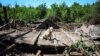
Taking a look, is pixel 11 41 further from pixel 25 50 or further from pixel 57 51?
pixel 57 51

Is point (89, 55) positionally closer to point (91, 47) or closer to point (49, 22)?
point (91, 47)

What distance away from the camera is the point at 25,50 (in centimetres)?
762

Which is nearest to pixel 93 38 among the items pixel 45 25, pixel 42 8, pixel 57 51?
pixel 57 51

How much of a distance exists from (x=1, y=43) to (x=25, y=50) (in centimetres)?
102

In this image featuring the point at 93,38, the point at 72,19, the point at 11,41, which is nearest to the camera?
the point at 11,41

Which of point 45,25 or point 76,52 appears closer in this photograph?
point 76,52

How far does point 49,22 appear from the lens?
34.0 m

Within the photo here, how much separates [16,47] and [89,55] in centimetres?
295

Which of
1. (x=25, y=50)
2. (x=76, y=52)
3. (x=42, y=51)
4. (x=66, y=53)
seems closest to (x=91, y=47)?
(x=76, y=52)

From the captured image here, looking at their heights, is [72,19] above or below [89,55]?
below

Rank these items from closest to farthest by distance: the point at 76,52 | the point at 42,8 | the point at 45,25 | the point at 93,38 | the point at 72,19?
the point at 76,52, the point at 93,38, the point at 45,25, the point at 72,19, the point at 42,8

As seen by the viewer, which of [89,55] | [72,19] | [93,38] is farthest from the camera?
[72,19]

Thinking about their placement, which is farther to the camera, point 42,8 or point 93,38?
point 42,8

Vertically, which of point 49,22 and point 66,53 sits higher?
point 66,53
